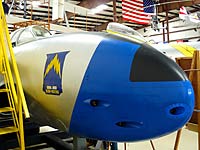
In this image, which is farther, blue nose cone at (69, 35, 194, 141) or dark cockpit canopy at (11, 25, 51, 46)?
dark cockpit canopy at (11, 25, 51, 46)

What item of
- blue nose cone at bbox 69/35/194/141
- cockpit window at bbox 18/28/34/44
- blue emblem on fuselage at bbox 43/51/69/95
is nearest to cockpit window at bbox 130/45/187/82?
blue nose cone at bbox 69/35/194/141

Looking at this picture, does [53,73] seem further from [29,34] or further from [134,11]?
[134,11]

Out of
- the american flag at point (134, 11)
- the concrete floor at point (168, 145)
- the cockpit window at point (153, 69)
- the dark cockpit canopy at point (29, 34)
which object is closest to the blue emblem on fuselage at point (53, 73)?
the cockpit window at point (153, 69)

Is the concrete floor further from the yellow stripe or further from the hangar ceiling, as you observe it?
the hangar ceiling

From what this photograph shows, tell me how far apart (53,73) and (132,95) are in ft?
2.52

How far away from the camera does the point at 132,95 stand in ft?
5.46

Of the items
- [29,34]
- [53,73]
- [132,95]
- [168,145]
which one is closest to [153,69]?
[132,95]

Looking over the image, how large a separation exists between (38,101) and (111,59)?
0.93 m

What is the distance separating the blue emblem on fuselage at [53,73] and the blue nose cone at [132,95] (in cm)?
29

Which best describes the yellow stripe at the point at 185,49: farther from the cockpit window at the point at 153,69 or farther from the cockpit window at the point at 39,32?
the cockpit window at the point at 153,69

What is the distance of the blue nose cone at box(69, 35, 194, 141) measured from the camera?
65.1 inches

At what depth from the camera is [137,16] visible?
10367mm

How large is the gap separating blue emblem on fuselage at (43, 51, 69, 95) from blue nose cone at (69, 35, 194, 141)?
0.29 m

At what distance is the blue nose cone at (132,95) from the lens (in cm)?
165
